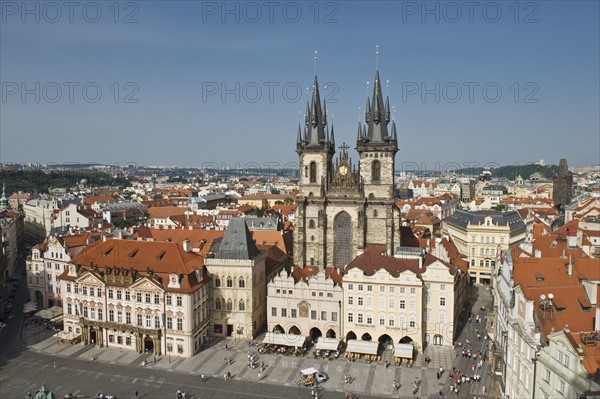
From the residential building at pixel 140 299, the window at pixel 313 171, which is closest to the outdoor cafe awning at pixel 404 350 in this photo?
the residential building at pixel 140 299

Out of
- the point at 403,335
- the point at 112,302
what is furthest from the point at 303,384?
the point at 112,302

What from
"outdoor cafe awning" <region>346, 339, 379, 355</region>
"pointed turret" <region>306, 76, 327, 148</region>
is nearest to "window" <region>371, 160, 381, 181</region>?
"pointed turret" <region>306, 76, 327, 148</region>

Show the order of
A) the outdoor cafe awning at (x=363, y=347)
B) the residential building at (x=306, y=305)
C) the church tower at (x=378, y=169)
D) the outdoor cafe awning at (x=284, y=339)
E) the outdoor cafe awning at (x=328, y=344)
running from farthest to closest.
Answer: the church tower at (x=378, y=169) → the residential building at (x=306, y=305) → the outdoor cafe awning at (x=284, y=339) → the outdoor cafe awning at (x=328, y=344) → the outdoor cafe awning at (x=363, y=347)

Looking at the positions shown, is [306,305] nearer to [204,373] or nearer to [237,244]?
[237,244]

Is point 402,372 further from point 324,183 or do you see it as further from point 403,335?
point 324,183

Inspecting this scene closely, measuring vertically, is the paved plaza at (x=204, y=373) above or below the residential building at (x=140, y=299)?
below

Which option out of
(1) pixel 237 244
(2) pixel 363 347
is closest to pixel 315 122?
(1) pixel 237 244

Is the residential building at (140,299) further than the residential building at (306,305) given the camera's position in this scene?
No

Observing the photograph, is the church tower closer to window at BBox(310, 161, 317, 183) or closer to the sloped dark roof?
window at BBox(310, 161, 317, 183)

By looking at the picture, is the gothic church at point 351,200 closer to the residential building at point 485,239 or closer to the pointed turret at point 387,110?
the pointed turret at point 387,110
